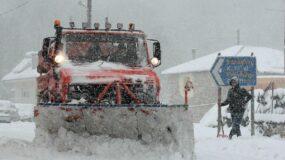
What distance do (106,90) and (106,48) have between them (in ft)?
5.76

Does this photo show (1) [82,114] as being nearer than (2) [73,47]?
Yes

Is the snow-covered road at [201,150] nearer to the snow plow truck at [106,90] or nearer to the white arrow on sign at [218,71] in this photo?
the snow plow truck at [106,90]

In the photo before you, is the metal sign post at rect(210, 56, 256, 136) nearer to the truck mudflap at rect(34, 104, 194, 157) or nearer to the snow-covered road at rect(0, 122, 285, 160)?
the snow-covered road at rect(0, 122, 285, 160)

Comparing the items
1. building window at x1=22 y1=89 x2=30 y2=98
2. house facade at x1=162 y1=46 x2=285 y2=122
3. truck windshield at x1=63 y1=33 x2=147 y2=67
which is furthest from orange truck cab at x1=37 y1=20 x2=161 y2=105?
building window at x1=22 y1=89 x2=30 y2=98

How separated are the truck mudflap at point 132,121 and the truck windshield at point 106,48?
224 centimetres

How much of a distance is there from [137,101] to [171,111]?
1515 mm

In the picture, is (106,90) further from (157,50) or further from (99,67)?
(157,50)

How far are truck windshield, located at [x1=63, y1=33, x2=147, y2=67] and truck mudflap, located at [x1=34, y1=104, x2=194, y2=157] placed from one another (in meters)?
2.24

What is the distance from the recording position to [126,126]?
28.4ft

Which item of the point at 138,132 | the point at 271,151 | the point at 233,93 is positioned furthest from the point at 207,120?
the point at 138,132

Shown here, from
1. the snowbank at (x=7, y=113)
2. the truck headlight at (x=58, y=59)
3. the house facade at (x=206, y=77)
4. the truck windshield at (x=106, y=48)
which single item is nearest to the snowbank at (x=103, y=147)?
the truck headlight at (x=58, y=59)

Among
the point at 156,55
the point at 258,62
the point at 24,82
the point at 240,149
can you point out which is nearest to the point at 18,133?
the point at 156,55

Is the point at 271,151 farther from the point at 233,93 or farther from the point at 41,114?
the point at 41,114

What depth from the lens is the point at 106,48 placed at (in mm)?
11211
